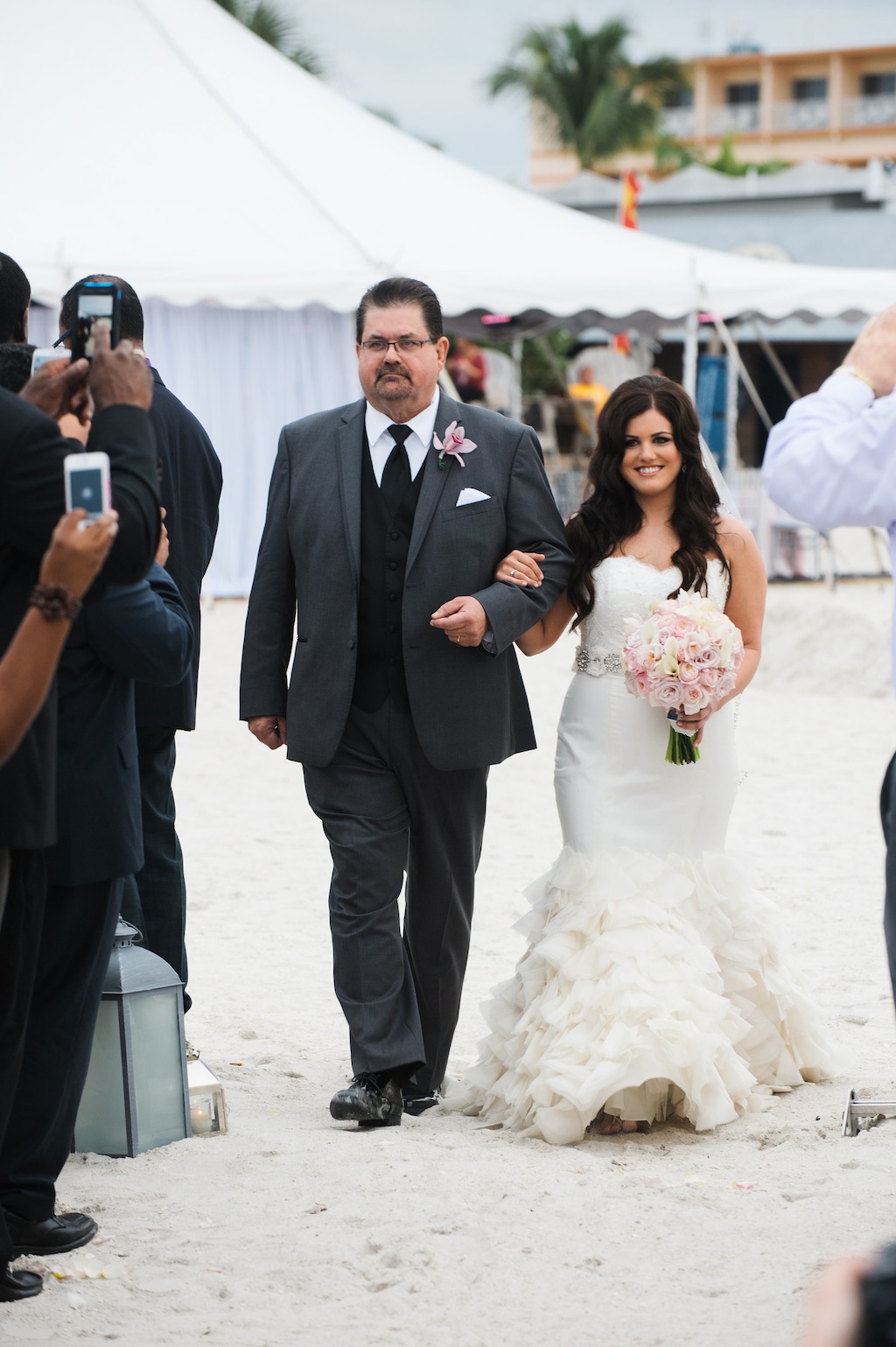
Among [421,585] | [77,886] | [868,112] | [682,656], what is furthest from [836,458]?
[868,112]

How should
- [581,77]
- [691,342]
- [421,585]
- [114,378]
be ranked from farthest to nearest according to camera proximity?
[581,77], [691,342], [421,585], [114,378]

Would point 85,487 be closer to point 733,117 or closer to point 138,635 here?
point 138,635

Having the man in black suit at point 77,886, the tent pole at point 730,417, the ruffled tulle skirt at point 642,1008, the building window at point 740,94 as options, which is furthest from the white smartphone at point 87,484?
the building window at point 740,94

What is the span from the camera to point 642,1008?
165 inches

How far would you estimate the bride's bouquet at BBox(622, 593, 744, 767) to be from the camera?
430 centimetres

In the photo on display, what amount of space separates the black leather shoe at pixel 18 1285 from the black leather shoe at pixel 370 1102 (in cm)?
120

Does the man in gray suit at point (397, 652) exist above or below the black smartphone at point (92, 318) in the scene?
below

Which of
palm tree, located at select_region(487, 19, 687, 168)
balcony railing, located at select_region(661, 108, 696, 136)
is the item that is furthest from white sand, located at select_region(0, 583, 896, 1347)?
balcony railing, located at select_region(661, 108, 696, 136)

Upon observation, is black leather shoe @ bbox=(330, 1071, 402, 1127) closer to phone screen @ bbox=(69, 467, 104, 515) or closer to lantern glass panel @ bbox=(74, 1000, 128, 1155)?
lantern glass panel @ bbox=(74, 1000, 128, 1155)

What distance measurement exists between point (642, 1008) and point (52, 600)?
2205mm

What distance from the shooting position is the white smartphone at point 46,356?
314cm

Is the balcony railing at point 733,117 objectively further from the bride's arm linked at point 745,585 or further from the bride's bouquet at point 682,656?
the bride's bouquet at point 682,656

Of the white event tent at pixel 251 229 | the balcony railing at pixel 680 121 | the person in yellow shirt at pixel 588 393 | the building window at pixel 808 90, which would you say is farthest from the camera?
the balcony railing at pixel 680 121

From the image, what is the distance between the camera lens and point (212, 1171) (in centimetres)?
393
